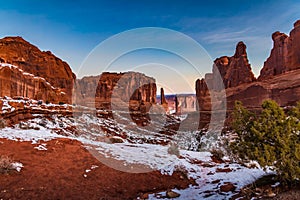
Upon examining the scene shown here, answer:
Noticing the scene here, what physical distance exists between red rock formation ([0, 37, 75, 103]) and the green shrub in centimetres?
6003

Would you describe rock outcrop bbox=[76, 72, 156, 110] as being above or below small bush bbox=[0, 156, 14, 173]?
above

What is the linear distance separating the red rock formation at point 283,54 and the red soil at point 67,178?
251 ft

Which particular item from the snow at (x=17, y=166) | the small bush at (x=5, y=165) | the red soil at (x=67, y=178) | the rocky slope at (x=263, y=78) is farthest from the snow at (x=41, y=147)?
the rocky slope at (x=263, y=78)

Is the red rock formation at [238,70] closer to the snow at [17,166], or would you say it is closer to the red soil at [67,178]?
the red soil at [67,178]

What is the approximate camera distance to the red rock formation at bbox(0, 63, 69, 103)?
3512cm

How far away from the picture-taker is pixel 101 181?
8766mm

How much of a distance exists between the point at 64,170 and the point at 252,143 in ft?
24.3

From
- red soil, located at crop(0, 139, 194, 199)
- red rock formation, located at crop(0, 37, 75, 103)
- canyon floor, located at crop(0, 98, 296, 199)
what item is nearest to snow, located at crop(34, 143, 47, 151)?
canyon floor, located at crop(0, 98, 296, 199)

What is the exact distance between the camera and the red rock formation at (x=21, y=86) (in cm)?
3512

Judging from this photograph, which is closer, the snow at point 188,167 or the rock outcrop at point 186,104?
the snow at point 188,167

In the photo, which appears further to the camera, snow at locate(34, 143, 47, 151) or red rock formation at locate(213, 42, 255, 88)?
red rock formation at locate(213, 42, 255, 88)

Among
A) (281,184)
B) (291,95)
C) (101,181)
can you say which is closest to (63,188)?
(101,181)

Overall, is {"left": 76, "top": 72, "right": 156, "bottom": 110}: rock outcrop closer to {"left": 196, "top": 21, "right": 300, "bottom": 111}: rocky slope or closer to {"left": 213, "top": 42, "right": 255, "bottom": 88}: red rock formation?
{"left": 196, "top": 21, "right": 300, "bottom": 111}: rocky slope

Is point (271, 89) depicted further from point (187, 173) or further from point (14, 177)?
point (14, 177)
